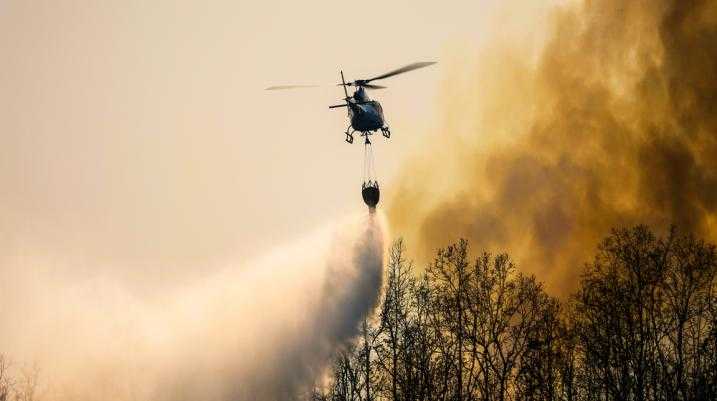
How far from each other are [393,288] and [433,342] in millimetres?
4695

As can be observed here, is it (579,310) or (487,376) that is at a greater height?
(579,310)

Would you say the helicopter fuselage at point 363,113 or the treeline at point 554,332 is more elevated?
the helicopter fuselage at point 363,113

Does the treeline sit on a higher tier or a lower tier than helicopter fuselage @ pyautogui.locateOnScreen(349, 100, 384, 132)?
lower

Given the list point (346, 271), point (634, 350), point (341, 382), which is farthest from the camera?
point (346, 271)

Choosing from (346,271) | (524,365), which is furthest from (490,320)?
(346,271)

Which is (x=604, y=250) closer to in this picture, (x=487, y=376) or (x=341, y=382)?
(x=487, y=376)

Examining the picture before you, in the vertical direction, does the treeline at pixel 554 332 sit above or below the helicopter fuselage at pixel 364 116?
below

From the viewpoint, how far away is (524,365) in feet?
249

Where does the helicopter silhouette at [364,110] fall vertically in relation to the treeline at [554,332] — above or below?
above

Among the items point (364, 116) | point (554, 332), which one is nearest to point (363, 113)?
point (364, 116)

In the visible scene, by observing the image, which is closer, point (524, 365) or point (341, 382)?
point (524, 365)

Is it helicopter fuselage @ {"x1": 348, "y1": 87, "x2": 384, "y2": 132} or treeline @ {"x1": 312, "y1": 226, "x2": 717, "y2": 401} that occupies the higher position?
helicopter fuselage @ {"x1": 348, "y1": 87, "x2": 384, "y2": 132}

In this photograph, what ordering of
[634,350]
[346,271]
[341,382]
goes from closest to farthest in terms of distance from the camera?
[634,350] < [341,382] < [346,271]

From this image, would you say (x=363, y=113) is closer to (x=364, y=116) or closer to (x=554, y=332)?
(x=364, y=116)
